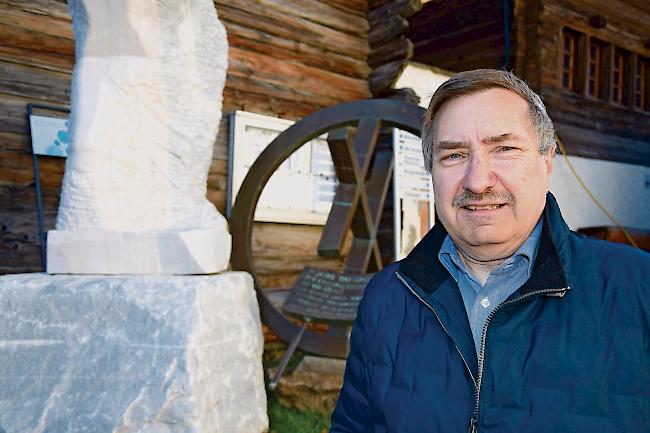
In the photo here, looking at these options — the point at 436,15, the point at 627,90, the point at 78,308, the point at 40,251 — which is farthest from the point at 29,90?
the point at 627,90

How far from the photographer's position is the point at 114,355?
1.97 metres

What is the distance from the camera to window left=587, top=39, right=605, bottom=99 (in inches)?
301

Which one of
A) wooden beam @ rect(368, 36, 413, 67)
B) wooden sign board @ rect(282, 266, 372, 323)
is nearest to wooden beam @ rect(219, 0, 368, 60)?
wooden beam @ rect(368, 36, 413, 67)

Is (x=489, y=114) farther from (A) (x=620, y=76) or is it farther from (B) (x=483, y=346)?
(A) (x=620, y=76)

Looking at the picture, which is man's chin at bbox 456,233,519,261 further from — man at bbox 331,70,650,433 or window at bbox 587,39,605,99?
window at bbox 587,39,605,99

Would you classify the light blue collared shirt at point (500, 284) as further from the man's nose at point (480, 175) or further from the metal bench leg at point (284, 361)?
the metal bench leg at point (284, 361)

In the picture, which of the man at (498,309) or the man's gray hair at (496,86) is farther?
the man's gray hair at (496,86)

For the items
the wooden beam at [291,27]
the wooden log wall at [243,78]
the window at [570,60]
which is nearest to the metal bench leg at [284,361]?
the wooden log wall at [243,78]

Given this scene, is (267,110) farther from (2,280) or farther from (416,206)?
(2,280)

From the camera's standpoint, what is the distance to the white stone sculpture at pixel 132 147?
2141 mm

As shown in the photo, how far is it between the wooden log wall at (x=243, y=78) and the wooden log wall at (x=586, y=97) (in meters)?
2.66

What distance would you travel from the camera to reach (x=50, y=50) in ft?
12.4

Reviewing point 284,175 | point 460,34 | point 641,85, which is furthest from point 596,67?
point 284,175

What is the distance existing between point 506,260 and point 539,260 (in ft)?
0.31
